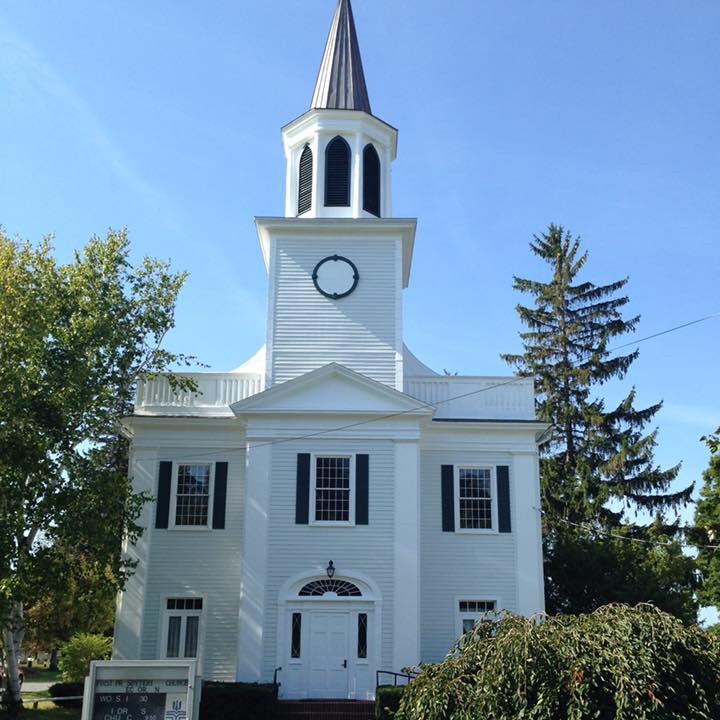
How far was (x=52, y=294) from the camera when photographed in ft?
64.1

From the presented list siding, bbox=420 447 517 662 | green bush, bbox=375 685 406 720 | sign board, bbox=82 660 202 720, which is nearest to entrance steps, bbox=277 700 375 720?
green bush, bbox=375 685 406 720

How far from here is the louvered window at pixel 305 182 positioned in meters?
24.3

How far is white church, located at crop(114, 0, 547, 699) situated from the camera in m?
20.1

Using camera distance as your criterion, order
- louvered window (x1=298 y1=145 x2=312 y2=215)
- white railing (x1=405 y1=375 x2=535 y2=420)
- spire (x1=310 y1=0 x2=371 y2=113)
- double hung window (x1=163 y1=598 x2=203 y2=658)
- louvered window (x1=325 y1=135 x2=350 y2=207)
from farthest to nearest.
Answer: spire (x1=310 y1=0 x2=371 y2=113) < louvered window (x1=298 y1=145 x2=312 y2=215) < louvered window (x1=325 y1=135 x2=350 y2=207) < white railing (x1=405 y1=375 x2=535 y2=420) < double hung window (x1=163 y1=598 x2=203 y2=658)

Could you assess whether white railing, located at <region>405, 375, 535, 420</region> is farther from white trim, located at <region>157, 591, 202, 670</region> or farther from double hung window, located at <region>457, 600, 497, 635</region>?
white trim, located at <region>157, 591, 202, 670</region>

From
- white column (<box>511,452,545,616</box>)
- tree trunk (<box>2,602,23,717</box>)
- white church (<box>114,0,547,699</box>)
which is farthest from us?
white column (<box>511,452,545,616</box>)

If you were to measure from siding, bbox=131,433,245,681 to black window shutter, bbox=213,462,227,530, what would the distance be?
0.12 m

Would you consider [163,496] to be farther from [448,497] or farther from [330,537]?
[448,497]

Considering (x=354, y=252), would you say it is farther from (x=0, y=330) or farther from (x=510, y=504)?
(x=0, y=330)

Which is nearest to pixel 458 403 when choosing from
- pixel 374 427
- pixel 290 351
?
pixel 374 427

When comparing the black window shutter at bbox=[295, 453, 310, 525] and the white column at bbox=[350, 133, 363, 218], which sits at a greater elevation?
the white column at bbox=[350, 133, 363, 218]

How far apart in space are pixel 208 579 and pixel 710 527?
1746 centimetres

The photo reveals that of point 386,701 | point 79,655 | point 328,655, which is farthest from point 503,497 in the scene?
point 79,655

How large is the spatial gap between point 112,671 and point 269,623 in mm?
8937
